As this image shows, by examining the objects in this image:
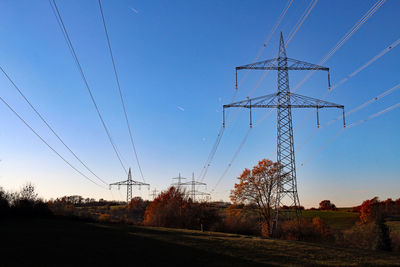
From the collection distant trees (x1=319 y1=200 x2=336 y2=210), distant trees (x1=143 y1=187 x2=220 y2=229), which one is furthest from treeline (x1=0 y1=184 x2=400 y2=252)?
distant trees (x1=319 y1=200 x2=336 y2=210)

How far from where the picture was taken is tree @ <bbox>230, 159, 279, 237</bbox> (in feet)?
143

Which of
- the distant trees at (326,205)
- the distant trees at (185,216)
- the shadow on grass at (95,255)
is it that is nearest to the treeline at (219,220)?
the distant trees at (185,216)

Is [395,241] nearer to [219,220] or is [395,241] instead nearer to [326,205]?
[219,220]

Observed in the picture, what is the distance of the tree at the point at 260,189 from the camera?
43.7 meters

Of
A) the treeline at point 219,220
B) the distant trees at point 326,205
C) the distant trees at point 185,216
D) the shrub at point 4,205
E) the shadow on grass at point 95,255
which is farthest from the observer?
the distant trees at point 326,205

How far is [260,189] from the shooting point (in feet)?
145

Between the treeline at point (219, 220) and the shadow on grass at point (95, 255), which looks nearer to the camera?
the shadow on grass at point (95, 255)

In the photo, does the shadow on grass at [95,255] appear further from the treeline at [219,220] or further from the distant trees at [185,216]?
the distant trees at [185,216]

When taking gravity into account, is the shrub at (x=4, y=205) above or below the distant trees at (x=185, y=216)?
above

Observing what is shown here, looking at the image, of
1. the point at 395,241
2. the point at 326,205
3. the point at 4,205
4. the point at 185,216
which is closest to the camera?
the point at 4,205

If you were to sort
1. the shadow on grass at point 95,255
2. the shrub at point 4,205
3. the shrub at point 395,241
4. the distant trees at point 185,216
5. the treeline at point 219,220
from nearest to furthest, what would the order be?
the shadow on grass at point 95,255 < the shrub at point 4,205 < the treeline at point 219,220 < the shrub at point 395,241 < the distant trees at point 185,216

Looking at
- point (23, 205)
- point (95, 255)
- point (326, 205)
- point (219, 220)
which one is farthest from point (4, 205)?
point (326, 205)

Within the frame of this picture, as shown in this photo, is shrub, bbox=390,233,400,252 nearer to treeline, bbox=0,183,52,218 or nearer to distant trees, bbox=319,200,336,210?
treeline, bbox=0,183,52,218

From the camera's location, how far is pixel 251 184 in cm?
4472
